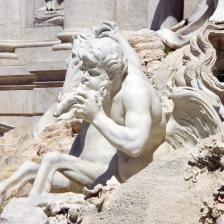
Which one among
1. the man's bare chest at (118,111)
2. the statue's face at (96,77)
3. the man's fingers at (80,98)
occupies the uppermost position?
the statue's face at (96,77)

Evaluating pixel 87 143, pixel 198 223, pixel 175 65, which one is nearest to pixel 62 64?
pixel 175 65

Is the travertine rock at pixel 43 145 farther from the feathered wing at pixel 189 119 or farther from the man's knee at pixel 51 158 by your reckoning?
the feathered wing at pixel 189 119

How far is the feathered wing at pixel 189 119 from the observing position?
31.7ft

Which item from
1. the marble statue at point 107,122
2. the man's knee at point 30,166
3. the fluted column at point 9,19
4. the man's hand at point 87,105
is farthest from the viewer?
the fluted column at point 9,19

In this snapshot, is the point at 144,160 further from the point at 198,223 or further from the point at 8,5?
the point at 8,5

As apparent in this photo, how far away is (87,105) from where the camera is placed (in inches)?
359

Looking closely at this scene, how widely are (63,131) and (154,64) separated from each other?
1.20 meters

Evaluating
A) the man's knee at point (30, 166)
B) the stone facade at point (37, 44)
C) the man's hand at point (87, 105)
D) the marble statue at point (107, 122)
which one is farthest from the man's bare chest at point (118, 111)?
the stone facade at point (37, 44)

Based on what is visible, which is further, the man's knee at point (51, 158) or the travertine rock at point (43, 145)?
the travertine rock at point (43, 145)

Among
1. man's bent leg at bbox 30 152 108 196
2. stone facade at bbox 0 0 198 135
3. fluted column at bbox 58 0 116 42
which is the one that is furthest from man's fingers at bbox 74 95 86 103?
fluted column at bbox 58 0 116 42

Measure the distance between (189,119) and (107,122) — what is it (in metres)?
0.94

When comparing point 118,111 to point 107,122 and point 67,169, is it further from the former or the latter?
point 67,169

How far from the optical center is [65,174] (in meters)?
9.67

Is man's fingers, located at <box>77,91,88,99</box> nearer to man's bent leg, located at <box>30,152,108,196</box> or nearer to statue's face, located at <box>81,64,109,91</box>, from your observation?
statue's face, located at <box>81,64,109,91</box>
